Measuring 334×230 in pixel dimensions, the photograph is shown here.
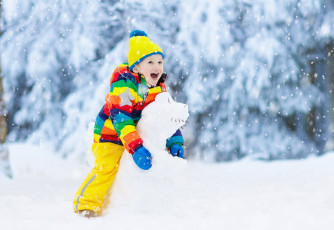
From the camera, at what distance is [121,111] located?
2.70m

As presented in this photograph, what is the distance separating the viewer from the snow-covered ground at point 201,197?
104 inches

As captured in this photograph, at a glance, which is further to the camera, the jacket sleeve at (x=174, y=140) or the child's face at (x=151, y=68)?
the jacket sleeve at (x=174, y=140)

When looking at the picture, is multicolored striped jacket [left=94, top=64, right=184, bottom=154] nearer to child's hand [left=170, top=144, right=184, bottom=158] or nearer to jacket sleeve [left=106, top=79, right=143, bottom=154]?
jacket sleeve [left=106, top=79, right=143, bottom=154]

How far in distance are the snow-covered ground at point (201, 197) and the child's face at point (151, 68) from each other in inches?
32.0

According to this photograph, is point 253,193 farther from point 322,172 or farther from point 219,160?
point 219,160

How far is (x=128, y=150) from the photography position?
8.77 feet

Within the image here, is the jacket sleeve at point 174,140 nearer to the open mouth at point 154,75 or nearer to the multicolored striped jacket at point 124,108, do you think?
the multicolored striped jacket at point 124,108

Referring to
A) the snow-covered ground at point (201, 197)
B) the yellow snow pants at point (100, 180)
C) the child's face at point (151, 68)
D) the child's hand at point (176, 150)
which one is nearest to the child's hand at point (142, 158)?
the snow-covered ground at point (201, 197)

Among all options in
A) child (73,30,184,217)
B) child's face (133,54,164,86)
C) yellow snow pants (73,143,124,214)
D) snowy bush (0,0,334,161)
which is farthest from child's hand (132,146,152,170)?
snowy bush (0,0,334,161)

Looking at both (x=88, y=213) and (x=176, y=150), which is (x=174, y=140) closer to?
(x=176, y=150)

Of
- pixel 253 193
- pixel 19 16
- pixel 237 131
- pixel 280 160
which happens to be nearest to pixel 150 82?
pixel 253 193

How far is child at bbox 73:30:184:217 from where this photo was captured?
270cm

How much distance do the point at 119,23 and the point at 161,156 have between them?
3.71m

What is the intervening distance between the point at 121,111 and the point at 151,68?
0.41m
